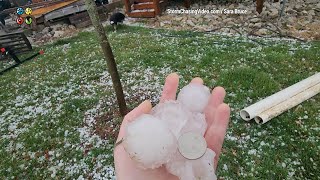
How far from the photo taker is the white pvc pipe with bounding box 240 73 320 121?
15.6ft

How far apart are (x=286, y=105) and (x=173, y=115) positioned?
12.3 feet

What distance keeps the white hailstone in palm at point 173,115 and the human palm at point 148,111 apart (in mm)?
117

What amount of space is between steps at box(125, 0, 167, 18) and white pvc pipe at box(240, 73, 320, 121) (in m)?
8.39

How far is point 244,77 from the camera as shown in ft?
19.6

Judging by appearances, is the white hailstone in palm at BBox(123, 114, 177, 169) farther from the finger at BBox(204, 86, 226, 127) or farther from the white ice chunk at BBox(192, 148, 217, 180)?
the finger at BBox(204, 86, 226, 127)

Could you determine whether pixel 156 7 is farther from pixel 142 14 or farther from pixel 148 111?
pixel 148 111

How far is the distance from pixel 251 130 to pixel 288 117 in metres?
0.75

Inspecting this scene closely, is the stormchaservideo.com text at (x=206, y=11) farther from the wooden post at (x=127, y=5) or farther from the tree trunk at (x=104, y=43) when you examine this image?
the tree trunk at (x=104, y=43)

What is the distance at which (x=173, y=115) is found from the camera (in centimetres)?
189

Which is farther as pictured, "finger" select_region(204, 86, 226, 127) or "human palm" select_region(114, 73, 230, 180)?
"finger" select_region(204, 86, 226, 127)

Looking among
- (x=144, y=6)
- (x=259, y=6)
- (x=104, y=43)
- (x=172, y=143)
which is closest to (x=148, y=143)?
(x=172, y=143)

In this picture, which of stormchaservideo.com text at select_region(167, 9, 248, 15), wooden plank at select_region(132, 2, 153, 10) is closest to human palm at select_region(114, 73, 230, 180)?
stormchaservideo.com text at select_region(167, 9, 248, 15)

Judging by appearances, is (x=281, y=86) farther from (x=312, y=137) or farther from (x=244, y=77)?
(x=312, y=137)

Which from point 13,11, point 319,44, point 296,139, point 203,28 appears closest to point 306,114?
point 296,139
